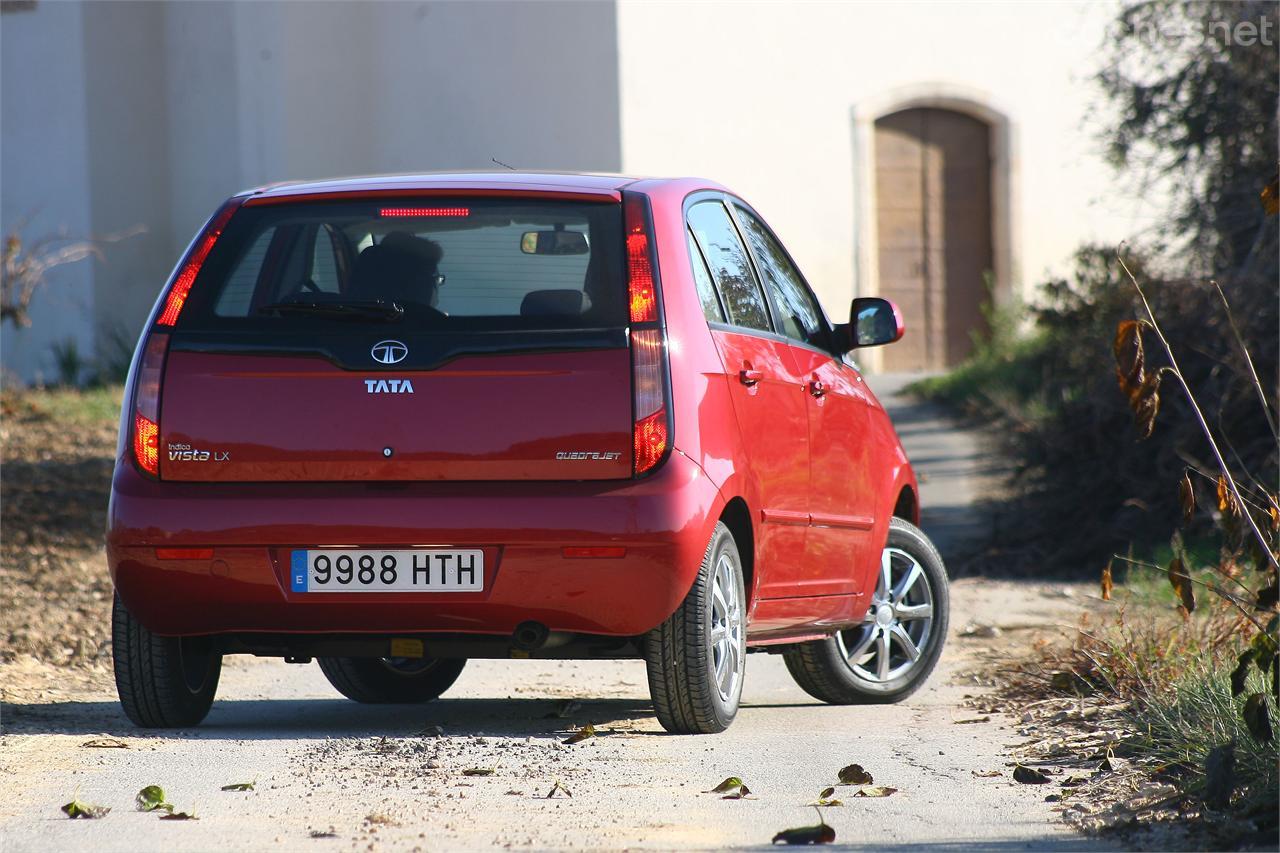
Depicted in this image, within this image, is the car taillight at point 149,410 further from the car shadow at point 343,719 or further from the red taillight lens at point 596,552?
the red taillight lens at point 596,552

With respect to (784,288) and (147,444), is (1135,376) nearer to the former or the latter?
(784,288)

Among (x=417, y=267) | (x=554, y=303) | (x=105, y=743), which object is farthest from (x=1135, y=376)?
(x=105, y=743)

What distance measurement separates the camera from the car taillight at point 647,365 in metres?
5.45

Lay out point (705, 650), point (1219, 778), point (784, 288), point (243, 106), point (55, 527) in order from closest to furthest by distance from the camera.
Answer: point (1219, 778)
point (705, 650)
point (784, 288)
point (55, 527)
point (243, 106)

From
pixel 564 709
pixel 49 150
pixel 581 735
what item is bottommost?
pixel 564 709

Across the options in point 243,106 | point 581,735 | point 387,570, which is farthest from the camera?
point 243,106

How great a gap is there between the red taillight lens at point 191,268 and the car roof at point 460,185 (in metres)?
0.13

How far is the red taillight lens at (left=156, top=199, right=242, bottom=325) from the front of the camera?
5.76m

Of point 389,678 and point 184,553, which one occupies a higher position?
point 184,553

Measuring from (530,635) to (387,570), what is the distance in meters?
0.44

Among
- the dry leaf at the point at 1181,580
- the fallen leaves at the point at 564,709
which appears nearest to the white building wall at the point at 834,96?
the fallen leaves at the point at 564,709

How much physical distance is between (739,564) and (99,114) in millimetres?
16949

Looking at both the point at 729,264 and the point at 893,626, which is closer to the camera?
the point at 729,264

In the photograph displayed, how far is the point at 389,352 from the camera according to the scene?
558 cm
